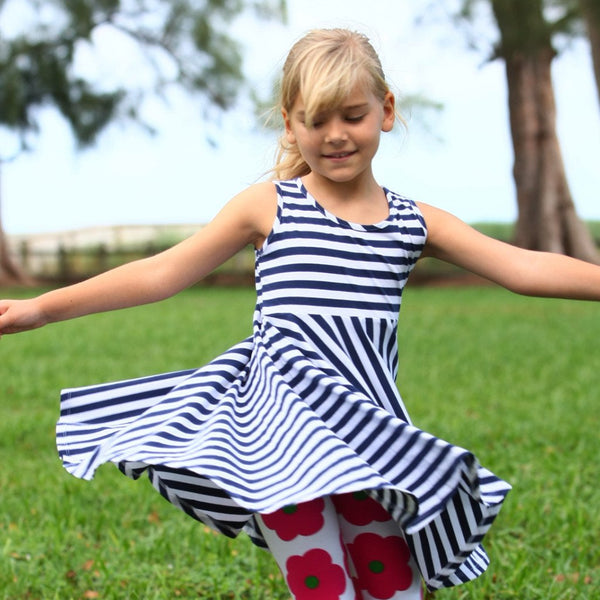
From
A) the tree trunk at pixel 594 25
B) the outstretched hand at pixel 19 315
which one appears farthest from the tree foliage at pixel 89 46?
the outstretched hand at pixel 19 315

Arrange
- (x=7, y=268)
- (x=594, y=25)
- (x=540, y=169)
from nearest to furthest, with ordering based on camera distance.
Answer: (x=594, y=25) < (x=540, y=169) < (x=7, y=268)

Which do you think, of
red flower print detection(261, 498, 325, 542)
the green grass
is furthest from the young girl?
the green grass

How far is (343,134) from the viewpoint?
2.12m

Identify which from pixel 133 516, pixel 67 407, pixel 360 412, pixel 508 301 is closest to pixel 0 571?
pixel 133 516

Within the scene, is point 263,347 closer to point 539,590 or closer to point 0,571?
point 539,590

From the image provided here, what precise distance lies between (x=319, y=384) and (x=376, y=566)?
1.40 feet

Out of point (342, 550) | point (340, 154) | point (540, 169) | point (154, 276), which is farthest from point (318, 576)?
point (540, 169)

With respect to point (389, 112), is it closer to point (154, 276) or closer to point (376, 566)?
point (154, 276)

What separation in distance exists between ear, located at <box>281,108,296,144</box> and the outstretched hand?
0.71 meters

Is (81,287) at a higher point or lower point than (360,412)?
higher

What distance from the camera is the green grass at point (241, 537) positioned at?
342 centimetres

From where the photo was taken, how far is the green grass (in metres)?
3.42

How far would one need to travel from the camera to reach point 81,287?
2262 millimetres

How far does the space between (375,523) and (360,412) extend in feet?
0.90
